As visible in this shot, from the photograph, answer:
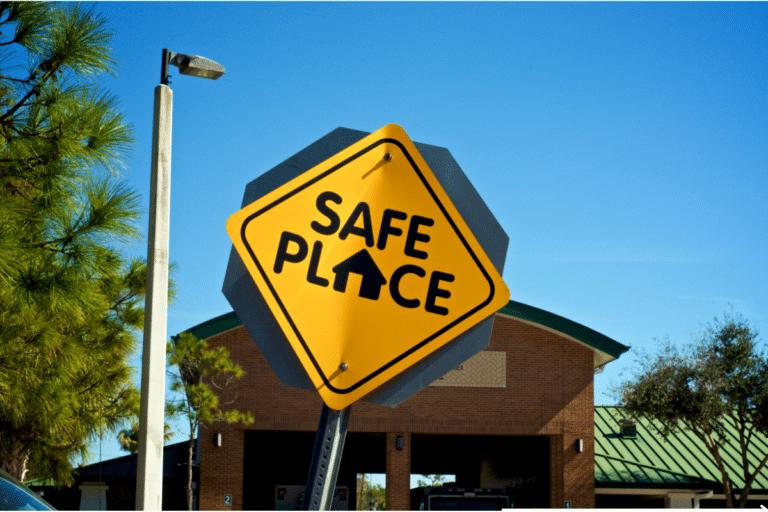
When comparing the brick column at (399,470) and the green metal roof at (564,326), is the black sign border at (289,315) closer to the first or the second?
the brick column at (399,470)

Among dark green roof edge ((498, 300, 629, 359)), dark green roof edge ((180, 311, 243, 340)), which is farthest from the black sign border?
dark green roof edge ((498, 300, 629, 359))

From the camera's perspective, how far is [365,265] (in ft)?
8.09

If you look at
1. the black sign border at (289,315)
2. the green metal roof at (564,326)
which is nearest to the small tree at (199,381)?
the green metal roof at (564,326)

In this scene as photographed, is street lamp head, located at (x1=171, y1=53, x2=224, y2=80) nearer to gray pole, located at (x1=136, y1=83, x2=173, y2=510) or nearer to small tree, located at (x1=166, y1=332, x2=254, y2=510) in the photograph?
gray pole, located at (x1=136, y1=83, x2=173, y2=510)

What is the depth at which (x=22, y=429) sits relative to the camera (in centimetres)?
1177

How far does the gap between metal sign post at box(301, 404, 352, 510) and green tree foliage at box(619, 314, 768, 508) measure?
2825 centimetres

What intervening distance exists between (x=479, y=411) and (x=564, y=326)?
14.3 feet

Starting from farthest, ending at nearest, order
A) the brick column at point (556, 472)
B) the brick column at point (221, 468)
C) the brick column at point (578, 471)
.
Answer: the brick column at point (556, 472) < the brick column at point (578, 471) < the brick column at point (221, 468)

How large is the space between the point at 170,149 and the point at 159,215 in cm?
51

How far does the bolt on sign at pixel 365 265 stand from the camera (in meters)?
2.42

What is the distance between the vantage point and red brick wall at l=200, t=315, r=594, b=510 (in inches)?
1003

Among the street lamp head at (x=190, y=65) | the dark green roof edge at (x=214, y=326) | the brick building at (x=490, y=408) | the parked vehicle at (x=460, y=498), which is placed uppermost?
the street lamp head at (x=190, y=65)

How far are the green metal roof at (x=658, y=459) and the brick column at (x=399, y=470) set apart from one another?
23.7ft

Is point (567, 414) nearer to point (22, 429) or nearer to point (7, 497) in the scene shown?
point (22, 429)
